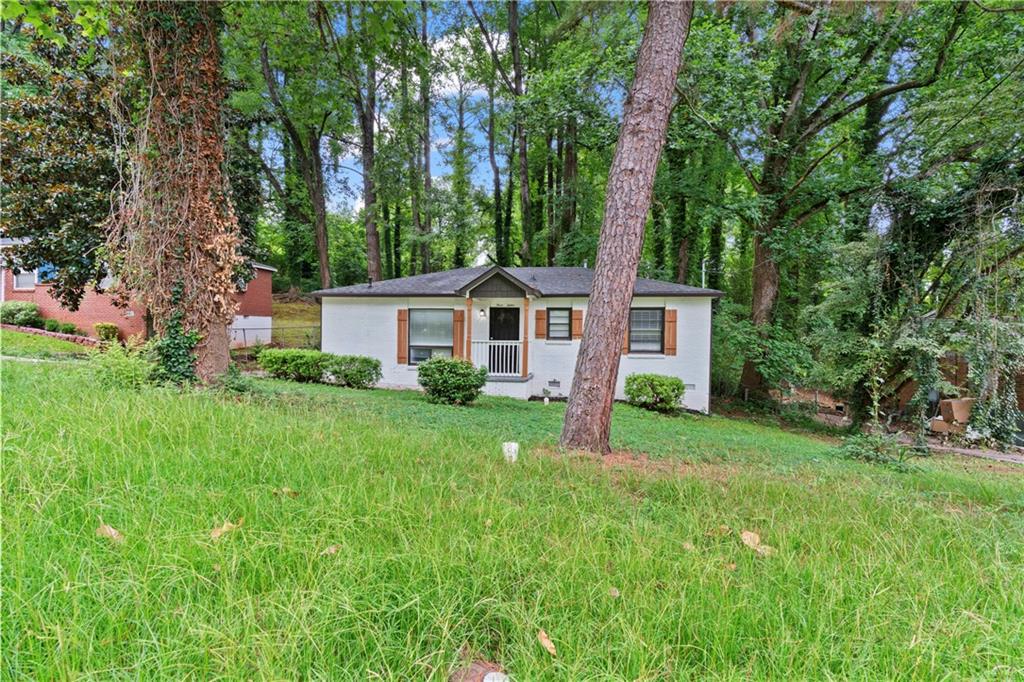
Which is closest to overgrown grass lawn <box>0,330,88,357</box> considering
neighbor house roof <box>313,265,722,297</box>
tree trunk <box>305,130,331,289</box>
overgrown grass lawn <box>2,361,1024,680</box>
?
neighbor house roof <box>313,265,722,297</box>

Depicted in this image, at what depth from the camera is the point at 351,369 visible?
11422 millimetres

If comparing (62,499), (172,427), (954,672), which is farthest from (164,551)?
(954,672)

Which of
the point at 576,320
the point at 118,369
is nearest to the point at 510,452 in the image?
the point at 118,369

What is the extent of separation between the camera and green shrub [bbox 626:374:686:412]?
1132 centimetres

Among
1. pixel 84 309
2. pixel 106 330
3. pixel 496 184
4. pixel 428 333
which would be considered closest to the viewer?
pixel 428 333

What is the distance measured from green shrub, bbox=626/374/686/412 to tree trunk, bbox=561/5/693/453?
7.22 metres

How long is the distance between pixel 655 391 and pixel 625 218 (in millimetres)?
7649

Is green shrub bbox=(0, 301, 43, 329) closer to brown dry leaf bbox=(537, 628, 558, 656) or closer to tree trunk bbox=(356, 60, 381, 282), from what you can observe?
tree trunk bbox=(356, 60, 381, 282)

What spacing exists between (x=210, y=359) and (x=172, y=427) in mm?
3299

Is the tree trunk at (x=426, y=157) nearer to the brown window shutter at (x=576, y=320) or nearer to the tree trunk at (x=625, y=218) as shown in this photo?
the brown window shutter at (x=576, y=320)

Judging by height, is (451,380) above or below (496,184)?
below

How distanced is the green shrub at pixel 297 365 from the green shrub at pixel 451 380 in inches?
145

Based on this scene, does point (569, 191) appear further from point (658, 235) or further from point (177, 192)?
point (177, 192)

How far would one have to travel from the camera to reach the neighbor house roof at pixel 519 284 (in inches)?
468
